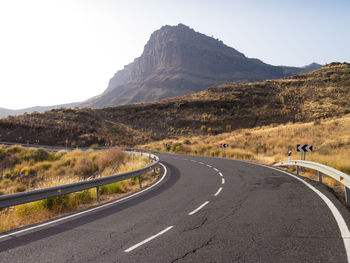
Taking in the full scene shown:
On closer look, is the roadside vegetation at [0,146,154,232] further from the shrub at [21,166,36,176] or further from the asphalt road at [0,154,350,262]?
the asphalt road at [0,154,350,262]

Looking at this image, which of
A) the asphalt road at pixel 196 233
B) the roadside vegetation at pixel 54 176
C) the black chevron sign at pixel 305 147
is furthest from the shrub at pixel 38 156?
the black chevron sign at pixel 305 147

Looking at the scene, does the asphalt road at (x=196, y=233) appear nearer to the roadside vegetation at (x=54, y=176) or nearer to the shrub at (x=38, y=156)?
the roadside vegetation at (x=54, y=176)

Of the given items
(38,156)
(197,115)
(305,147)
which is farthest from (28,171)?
(197,115)

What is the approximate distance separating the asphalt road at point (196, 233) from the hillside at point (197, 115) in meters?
40.1

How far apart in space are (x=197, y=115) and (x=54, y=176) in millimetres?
43988

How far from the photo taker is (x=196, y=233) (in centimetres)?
512

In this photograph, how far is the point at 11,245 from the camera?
15.9ft

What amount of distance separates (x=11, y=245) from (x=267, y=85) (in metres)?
74.8

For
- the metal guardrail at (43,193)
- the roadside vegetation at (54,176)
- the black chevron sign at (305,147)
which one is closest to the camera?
the metal guardrail at (43,193)

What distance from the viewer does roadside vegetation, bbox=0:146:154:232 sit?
7.45 metres

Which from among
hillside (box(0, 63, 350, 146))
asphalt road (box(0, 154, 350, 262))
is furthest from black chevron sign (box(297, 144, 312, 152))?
hillside (box(0, 63, 350, 146))

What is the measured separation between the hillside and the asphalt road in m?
40.1

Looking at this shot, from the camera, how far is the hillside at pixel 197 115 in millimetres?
47281

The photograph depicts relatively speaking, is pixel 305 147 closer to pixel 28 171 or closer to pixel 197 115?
pixel 28 171
